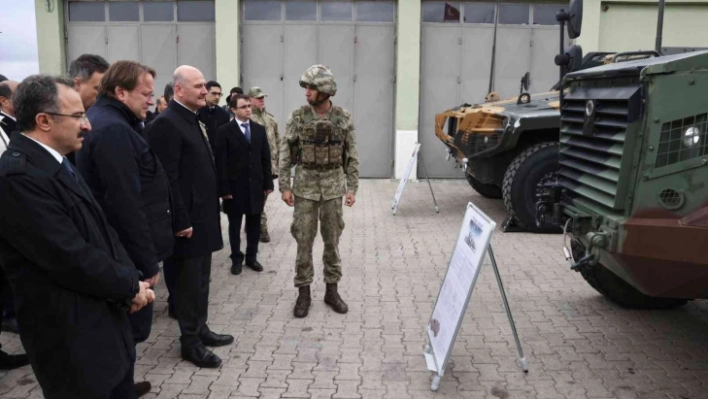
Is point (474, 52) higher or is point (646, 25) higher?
point (646, 25)

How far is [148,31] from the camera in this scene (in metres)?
13.0

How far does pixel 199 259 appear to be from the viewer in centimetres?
415

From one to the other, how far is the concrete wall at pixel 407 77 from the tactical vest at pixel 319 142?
305 inches

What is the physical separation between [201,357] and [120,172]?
4.89 feet

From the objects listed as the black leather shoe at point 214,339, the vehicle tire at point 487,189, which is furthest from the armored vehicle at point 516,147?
the black leather shoe at point 214,339

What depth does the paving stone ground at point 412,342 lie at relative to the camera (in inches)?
152

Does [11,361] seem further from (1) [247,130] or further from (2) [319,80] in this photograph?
(1) [247,130]

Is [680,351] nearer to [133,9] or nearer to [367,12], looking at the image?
[367,12]

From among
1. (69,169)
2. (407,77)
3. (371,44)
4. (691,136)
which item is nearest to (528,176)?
(691,136)

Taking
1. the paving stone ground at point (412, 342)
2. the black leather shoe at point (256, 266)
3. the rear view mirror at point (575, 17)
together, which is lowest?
the black leather shoe at point (256, 266)

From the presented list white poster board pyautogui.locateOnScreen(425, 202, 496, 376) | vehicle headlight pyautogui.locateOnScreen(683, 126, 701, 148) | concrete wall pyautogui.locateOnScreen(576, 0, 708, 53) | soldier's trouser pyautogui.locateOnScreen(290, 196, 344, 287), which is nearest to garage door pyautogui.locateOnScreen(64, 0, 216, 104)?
concrete wall pyautogui.locateOnScreen(576, 0, 708, 53)

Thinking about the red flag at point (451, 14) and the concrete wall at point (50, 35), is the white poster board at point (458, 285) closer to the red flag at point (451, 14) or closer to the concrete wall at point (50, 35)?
the red flag at point (451, 14)

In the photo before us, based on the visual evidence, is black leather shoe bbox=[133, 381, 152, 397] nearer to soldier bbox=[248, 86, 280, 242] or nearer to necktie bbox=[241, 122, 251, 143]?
necktie bbox=[241, 122, 251, 143]

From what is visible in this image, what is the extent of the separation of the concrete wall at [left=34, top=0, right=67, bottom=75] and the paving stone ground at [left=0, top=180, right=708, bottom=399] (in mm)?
8139
